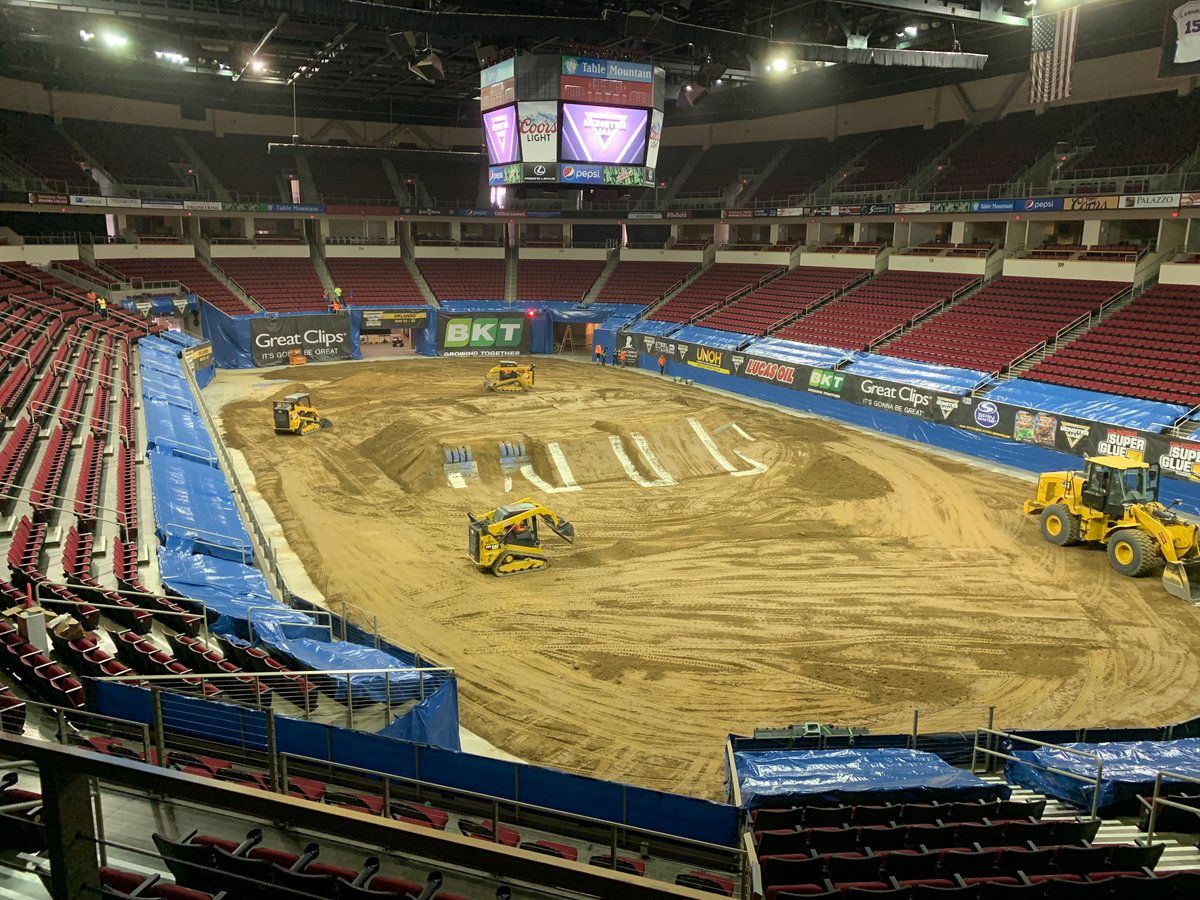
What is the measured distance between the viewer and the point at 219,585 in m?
14.6

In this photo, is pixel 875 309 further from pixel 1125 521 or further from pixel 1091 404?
pixel 1125 521

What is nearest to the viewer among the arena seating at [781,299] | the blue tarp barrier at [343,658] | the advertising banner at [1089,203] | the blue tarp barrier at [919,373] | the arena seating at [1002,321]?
the blue tarp barrier at [343,658]

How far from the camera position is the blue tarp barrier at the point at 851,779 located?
924cm

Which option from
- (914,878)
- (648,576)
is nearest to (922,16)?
(648,576)

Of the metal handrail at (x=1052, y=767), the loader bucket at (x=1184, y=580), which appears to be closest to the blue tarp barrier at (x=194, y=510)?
the metal handrail at (x=1052, y=767)

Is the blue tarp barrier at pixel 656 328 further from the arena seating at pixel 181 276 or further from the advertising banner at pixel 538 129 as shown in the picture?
the arena seating at pixel 181 276

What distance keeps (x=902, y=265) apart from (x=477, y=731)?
3766cm

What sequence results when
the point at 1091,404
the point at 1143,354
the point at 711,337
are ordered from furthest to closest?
the point at 711,337 < the point at 1143,354 < the point at 1091,404

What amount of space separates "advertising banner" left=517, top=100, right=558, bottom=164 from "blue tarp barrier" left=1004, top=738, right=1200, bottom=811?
21638mm

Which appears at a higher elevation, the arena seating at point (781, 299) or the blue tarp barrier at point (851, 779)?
the arena seating at point (781, 299)

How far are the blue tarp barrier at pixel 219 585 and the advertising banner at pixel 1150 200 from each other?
Result: 106 feet

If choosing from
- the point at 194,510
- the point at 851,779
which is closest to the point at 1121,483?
the point at 851,779

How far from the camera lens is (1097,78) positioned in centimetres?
3884

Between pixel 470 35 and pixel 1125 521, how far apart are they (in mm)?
22063
